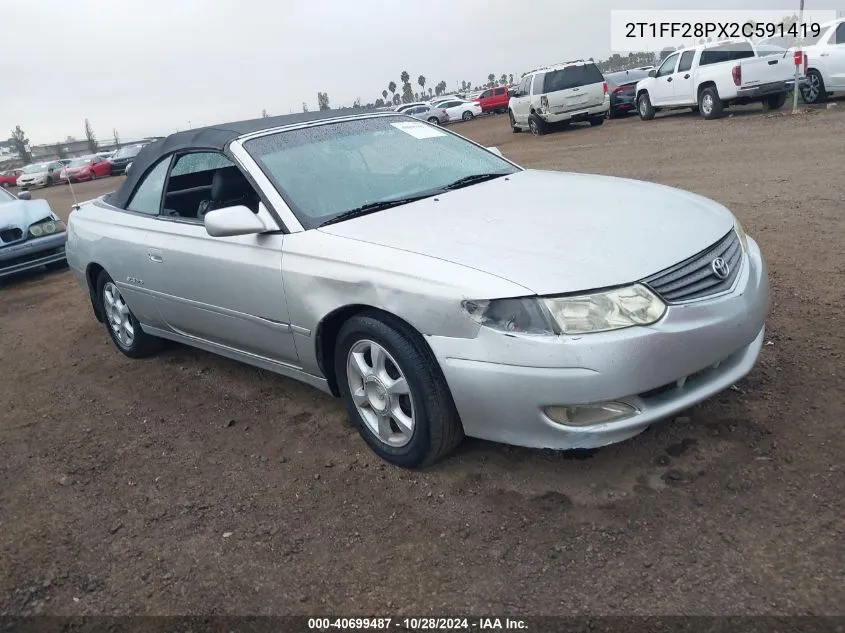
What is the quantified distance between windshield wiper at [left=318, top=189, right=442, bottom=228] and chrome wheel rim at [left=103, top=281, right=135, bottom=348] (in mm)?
2316

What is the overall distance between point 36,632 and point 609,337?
228 centimetres

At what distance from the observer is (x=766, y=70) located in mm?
15484

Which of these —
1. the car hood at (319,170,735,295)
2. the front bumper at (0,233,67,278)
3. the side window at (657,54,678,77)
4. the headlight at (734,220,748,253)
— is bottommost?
the front bumper at (0,233,67,278)

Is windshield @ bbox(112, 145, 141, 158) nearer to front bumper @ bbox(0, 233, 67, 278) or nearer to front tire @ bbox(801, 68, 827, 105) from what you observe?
front bumper @ bbox(0, 233, 67, 278)

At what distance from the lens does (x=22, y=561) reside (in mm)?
3049

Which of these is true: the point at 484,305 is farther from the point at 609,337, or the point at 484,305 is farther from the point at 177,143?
the point at 177,143

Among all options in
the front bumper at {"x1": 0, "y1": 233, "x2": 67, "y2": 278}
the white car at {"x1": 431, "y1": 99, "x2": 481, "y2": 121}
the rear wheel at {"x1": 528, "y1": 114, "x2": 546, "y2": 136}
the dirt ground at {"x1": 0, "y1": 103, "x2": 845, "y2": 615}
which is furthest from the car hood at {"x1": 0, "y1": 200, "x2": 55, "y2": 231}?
the white car at {"x1": 431, "y1": 99, "x2": 481, "y2": 121}

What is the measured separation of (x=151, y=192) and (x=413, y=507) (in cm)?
289

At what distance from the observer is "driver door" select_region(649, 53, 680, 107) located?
17609 mm

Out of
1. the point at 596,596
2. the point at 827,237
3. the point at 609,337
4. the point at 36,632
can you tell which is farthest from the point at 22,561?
the point at 827,237

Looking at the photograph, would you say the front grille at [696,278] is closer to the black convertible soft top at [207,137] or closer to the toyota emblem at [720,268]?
the toyota emblem at [720,268]

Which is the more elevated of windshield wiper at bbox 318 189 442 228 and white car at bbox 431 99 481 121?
windshield wiper at bbox 318 189 442 228

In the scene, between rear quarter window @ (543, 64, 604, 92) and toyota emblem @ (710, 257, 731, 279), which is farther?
rear quarter window @ (543, 64, 604, 92)

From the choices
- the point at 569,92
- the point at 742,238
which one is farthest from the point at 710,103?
the point at 742,238
